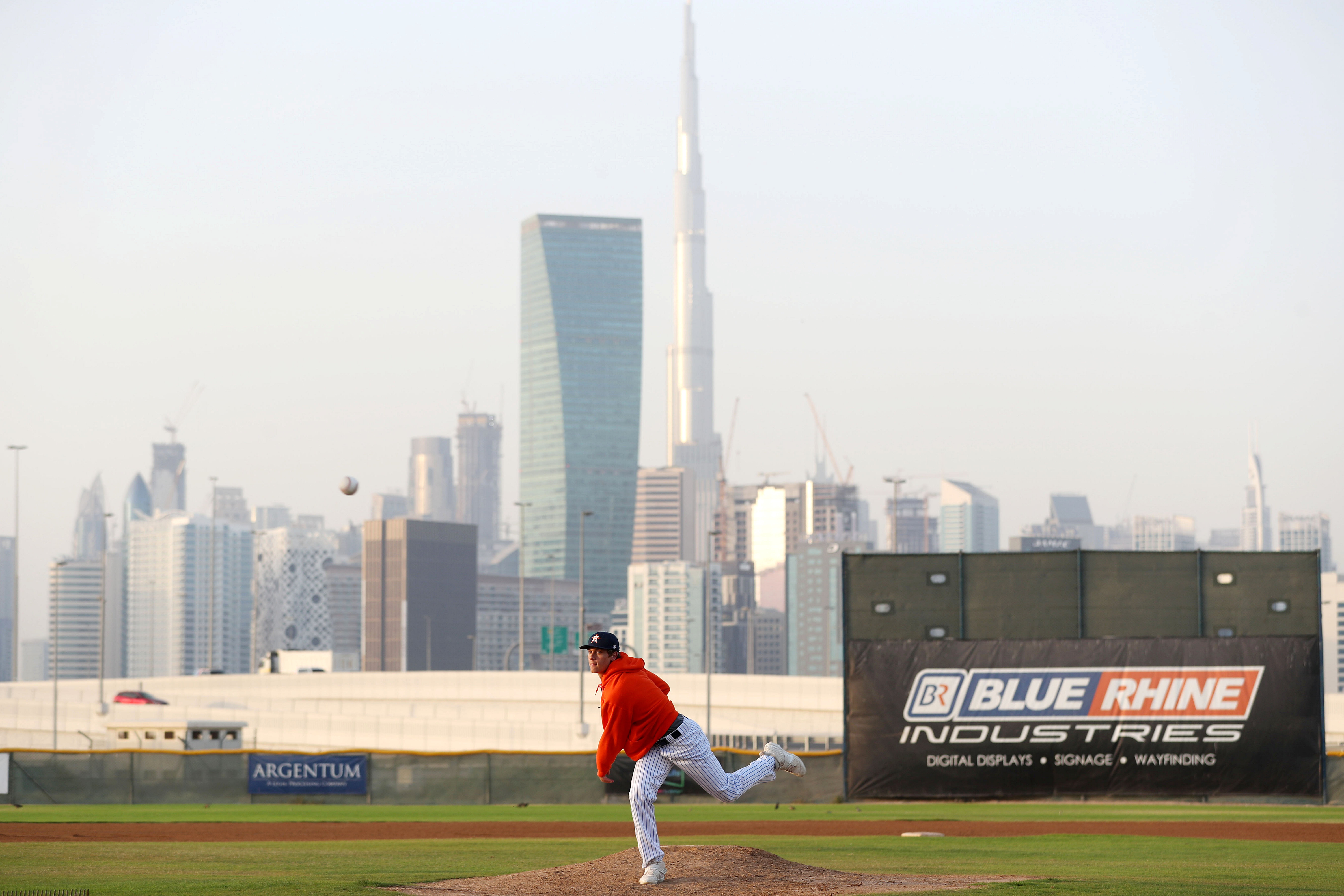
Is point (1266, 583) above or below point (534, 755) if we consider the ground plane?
above

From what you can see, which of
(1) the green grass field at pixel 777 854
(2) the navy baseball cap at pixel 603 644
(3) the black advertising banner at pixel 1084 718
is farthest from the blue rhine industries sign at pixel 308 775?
(2) the navy baseball cap at pixel 603 644

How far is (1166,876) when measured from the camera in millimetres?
16312

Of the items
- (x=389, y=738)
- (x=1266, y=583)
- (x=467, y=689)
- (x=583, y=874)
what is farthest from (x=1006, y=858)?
(x=467, y=689)

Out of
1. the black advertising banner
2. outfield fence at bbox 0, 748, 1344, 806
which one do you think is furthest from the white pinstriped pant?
outfield fence at bbox 0, 748, 1344, 806

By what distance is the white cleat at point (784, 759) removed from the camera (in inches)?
557

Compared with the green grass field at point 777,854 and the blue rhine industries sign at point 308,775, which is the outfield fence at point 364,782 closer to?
the blue rhine industries sign at point 308,775

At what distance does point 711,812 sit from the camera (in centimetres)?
3375

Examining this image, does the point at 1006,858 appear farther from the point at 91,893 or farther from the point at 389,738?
the point at 389,738

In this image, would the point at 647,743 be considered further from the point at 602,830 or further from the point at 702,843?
the point at 602,830

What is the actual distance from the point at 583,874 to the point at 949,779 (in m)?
19.8

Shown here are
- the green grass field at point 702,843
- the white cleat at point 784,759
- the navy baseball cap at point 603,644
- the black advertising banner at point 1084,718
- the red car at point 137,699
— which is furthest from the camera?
the red car at point 137,699

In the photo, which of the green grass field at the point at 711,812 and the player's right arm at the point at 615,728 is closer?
the player's right arm at the point at 615,728

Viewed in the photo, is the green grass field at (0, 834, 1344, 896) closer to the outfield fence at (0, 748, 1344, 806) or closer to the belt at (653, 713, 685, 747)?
the belt at (653, 713, 685, 747)

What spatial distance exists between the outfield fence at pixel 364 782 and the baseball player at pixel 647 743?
22670 mm
